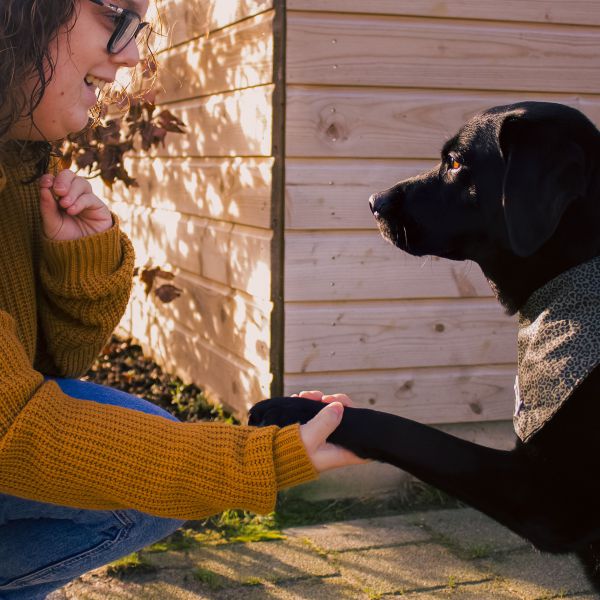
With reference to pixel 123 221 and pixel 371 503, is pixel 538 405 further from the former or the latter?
pixel 123 221

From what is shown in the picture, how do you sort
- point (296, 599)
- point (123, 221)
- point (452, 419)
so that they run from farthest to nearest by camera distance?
point (123, 221)
point (452, 419)
point (296, 599)

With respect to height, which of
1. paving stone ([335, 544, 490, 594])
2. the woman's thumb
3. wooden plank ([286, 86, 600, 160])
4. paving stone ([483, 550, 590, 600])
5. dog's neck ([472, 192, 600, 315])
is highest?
wooden plank ([286, 86, 600, 160])

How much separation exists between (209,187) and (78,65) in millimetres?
2174

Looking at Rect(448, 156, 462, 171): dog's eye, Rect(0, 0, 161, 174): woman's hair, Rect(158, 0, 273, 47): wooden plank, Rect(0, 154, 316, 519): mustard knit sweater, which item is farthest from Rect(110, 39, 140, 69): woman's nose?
Rect(158, 0, 273, 47): wooden plank

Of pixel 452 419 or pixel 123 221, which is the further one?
pixel 123 221

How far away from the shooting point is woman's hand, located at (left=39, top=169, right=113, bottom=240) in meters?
2.02

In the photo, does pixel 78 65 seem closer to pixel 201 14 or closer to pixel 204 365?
pixel 201 14

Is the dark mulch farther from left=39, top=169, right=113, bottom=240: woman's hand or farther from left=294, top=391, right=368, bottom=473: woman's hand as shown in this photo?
left=294, top=391, right=368, bottom=473: woman's hand

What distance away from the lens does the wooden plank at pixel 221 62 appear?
3276 mm

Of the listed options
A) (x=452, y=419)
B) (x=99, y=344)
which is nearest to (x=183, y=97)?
(x=452, y=419)

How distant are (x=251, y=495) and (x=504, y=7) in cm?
237

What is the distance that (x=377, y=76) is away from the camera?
10.8 ft

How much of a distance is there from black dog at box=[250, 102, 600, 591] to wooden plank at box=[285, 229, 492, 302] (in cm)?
123

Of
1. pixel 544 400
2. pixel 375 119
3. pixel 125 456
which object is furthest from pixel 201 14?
pixel 125 456
